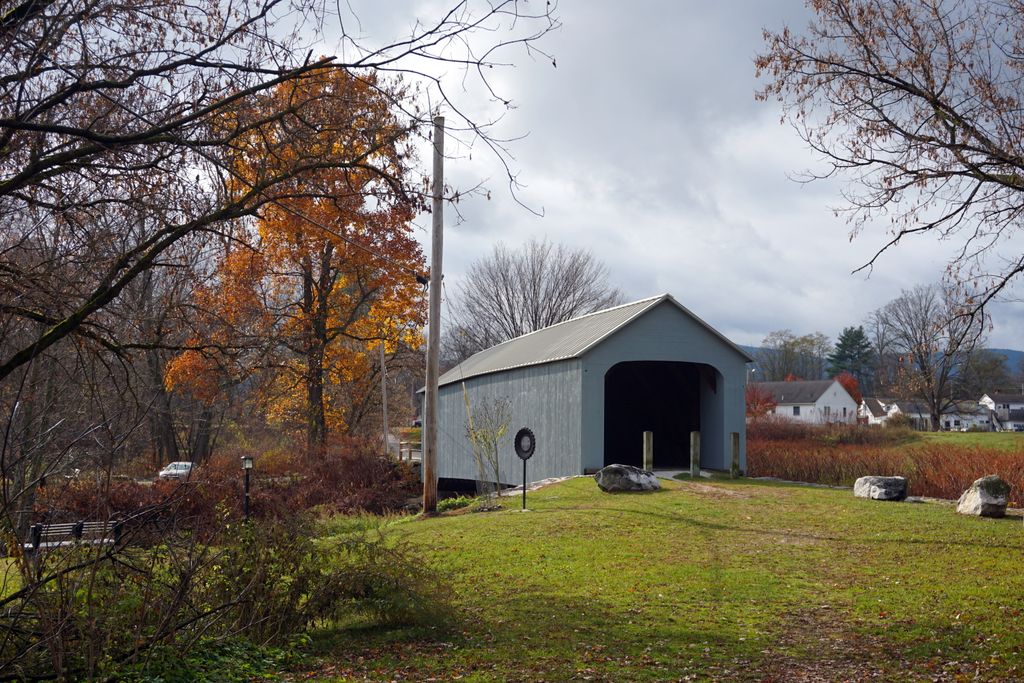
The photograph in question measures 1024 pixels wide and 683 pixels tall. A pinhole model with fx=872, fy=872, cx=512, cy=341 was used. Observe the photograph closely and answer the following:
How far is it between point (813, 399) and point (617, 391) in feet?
182

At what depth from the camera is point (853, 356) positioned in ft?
282

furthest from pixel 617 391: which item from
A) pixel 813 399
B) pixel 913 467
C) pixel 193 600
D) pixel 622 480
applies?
pixel 813 399

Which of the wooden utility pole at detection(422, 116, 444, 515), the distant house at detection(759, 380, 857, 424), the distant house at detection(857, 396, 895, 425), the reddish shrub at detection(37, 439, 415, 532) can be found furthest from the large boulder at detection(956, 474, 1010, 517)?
the distant house at detection(857, 396, 895, 425)

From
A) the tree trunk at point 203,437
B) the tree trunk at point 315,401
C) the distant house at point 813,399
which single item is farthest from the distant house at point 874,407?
the tree trunk at point 315,401

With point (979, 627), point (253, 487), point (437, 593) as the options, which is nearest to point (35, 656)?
point (437, 593)

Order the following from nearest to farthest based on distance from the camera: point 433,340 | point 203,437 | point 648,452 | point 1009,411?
point 433,340 < point 648,452 < point 203,437 < point 1009,411

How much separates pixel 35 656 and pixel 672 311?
16.4 m

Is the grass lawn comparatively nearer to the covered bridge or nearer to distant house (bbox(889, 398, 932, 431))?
the covered bridge

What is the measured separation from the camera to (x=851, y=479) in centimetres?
1920

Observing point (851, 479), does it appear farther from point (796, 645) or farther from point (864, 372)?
point (864, 372)

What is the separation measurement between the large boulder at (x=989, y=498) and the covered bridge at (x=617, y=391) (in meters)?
7.30

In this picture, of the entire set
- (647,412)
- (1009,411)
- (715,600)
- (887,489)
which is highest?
(1009,411)

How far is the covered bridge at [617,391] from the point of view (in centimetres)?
1891

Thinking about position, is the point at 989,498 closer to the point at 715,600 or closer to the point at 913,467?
the point at 715,600
